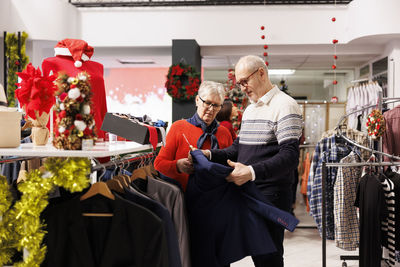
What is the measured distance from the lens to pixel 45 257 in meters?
1.52

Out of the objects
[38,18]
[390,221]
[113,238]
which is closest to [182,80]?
[38,18]

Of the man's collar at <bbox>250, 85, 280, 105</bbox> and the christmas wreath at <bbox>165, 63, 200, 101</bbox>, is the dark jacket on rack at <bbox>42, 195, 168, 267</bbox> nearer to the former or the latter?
the man's collar at <bbox>250, 85, 280, 105</bbox>

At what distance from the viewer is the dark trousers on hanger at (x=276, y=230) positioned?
221 centimetres

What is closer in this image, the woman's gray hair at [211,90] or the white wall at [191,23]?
the woman's gray hair at [211,90]

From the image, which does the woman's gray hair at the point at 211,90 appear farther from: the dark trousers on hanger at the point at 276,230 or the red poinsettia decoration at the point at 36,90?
the red poinsettia decoration at the point at 36,90

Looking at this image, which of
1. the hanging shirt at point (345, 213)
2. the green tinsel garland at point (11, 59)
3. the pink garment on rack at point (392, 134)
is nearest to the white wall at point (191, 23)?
the green tinsel garland at point (11, 59)

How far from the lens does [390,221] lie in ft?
10.1

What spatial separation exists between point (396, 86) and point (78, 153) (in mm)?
6548

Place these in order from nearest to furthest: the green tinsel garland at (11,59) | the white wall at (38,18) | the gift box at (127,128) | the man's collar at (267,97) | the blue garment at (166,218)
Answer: the blue garment at (166,218), the gift box at (127,128), the man's collar at (267,97), the green tinsel garland at (11,59), the white wall at (38,18)

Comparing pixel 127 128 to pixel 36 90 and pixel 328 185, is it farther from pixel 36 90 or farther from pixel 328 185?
pixel 328 185

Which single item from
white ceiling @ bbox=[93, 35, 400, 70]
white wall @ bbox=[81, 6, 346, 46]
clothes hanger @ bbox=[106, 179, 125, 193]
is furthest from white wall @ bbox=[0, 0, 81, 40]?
clothes hanger @ bbox=[106, 179, 125, 193]

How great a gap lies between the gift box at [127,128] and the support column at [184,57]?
502 cm

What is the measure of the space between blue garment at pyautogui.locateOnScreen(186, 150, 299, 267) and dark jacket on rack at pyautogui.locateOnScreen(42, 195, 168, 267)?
20.8 inches

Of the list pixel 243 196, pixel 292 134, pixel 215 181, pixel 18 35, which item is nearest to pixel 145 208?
pixel 215 181
